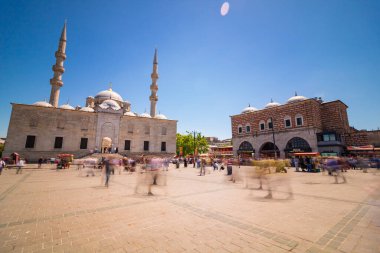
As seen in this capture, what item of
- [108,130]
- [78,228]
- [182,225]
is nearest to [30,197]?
[78,228]

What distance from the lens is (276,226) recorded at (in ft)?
13.1

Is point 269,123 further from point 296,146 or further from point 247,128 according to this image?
point 296,146

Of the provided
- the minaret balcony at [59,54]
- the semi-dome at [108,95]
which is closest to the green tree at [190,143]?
the semi-dome at [108,95]

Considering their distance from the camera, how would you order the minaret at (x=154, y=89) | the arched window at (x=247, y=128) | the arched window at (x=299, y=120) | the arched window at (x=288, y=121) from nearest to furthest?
the arched window at (x=299, y=120) < the arched window at (x=288, y=121) < the arched window at (x=247, y=128) < the minaret at (x=154, y=89)

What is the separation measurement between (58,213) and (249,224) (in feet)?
17.3

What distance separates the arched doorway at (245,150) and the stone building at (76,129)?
50.5 ft

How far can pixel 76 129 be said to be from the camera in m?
31.4

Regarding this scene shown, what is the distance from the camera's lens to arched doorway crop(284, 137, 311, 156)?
2962 centimetres

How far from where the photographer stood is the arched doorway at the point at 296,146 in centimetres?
2962

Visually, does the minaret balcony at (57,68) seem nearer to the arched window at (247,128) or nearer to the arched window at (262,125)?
the arched window at (247,128)

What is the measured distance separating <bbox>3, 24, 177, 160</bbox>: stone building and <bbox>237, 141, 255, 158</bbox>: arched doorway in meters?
15.4

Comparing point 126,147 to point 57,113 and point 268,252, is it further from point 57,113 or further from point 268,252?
point 268,252

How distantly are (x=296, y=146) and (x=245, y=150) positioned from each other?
33.5ft

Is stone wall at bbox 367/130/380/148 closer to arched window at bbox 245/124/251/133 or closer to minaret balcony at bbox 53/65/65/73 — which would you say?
arched window at bbox 245/124/251/133
